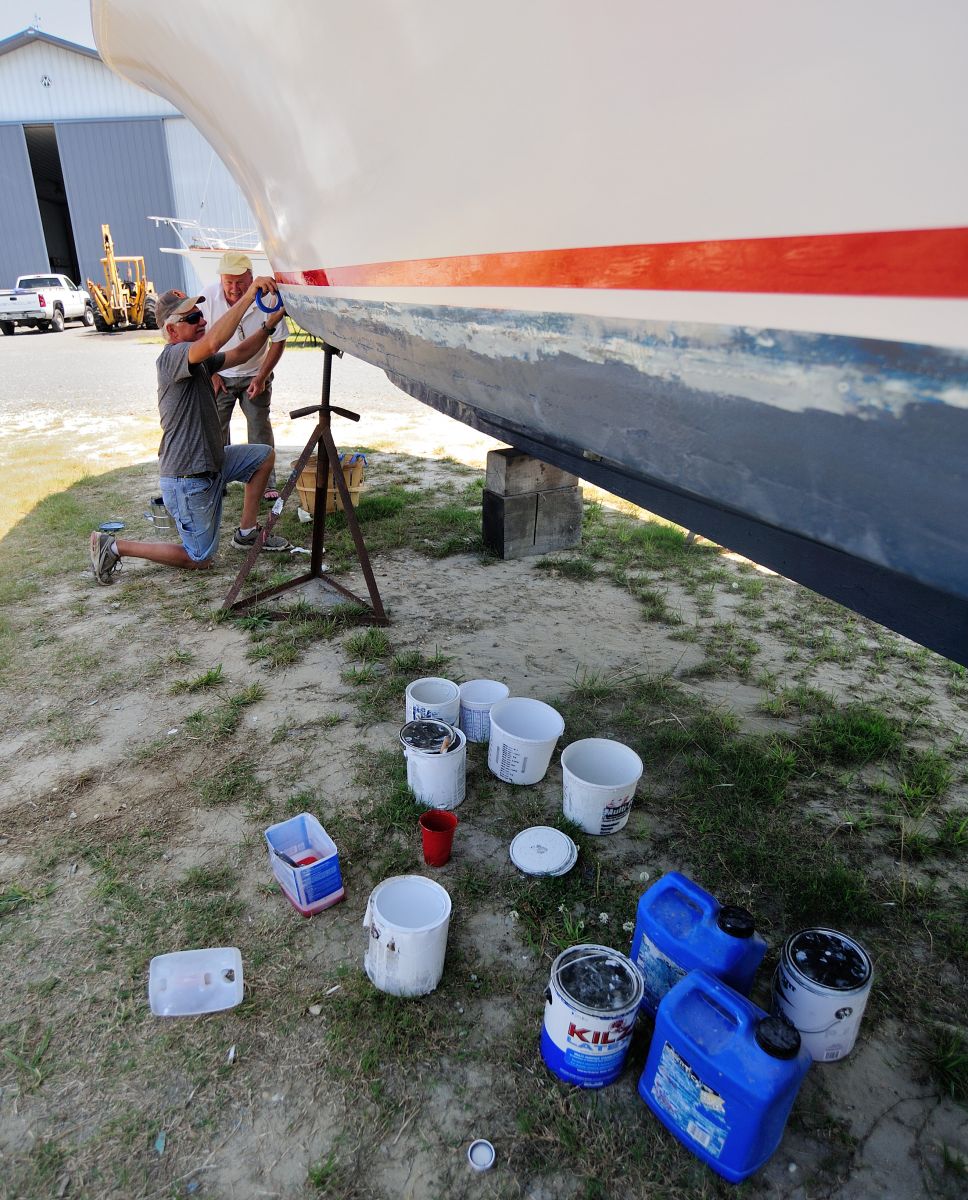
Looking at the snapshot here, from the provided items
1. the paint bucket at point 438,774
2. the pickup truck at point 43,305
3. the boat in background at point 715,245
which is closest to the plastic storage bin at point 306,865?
the paint bucket at point 438,774

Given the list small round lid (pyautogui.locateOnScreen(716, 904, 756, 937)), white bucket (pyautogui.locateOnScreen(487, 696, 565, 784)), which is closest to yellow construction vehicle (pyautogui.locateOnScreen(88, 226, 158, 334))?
white bucket (pyautogui.locateOnScreen(487, 696, 565, 784))

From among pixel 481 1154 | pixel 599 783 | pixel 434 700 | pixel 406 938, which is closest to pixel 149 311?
pixel 434 700

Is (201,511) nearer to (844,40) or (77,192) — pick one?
(844,40)

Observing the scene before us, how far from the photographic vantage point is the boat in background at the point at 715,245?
723 mm

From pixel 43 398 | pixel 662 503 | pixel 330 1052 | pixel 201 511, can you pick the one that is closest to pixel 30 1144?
pixel 330 1052

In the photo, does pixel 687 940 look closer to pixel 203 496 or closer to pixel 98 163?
pixel 203 496

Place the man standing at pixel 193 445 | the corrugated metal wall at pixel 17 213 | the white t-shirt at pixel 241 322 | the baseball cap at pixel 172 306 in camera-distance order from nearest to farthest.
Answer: the man standing at pixel 193 445 → the baseball cap at pixel 172 306 → the white t-shirt at pixel 241 322 → the corrugated metal wall at pixel 17 213

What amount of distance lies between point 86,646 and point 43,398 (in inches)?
293

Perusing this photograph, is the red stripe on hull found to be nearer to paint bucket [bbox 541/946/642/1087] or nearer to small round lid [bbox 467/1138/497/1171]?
paint bucket [bbox 541/946/642/1087]

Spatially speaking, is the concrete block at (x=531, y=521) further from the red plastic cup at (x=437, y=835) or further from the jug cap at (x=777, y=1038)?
the jug cap at (x=777, y=1038)

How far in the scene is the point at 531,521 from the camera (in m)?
4.29

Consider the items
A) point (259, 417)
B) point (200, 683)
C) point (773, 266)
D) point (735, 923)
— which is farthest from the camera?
point (259, 417)

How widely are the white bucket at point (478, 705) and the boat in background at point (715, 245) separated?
1.05 m

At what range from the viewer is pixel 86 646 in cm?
317
